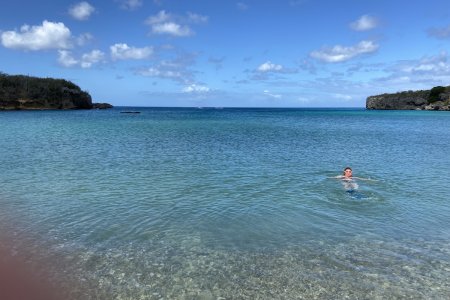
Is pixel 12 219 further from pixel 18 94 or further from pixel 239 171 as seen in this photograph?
pixel 18 94

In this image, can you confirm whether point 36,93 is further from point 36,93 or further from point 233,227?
point 233,227

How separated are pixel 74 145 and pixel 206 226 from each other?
31342 mm

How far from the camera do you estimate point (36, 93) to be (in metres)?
171

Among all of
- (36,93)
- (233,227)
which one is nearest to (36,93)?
(36,93)

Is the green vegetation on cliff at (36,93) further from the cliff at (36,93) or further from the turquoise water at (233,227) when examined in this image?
the turquoise water at (233,227)

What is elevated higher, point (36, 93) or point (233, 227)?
point (36, 93)

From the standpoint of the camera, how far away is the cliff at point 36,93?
523 feet

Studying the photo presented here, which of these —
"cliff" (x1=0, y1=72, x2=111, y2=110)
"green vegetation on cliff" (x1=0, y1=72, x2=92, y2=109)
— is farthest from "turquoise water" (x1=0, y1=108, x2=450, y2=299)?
"green vegetation on cliff" (x1=0, y1=72, x2=92, y2=109)

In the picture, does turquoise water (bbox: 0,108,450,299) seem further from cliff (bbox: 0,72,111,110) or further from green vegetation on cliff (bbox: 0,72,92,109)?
green vegetation on cliff (bbox: 0,72,92,109)

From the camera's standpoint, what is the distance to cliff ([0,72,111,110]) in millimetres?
159375

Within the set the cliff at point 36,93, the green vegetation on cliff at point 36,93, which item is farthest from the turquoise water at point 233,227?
the green vegetation on cliff at point 36,93

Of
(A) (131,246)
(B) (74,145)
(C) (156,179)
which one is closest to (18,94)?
(B) (74,145)

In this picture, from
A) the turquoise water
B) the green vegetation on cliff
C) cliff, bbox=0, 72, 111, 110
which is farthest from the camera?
the green vegetation on cliff

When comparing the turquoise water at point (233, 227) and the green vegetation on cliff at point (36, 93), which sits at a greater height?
the green vegetation on cliff at point (36, 93)
